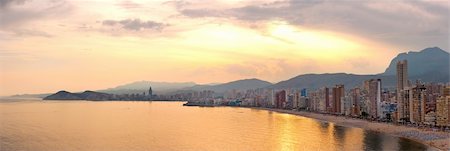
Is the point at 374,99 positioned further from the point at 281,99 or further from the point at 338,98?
the point at 281,99

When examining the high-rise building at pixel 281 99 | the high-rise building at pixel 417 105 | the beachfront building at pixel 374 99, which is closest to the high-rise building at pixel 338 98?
the beachfront building at pixel 374 99

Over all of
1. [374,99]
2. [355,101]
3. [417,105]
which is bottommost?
[417,105]

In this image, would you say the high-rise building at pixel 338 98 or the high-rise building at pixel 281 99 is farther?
the high-rise building at pixel 281 99

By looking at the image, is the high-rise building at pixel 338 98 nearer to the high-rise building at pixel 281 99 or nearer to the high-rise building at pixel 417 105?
the high-rise building at pixel 417 105

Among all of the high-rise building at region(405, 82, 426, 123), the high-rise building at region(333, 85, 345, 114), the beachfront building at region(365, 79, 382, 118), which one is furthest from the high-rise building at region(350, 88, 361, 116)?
the high-rise building at region(405, 82, 426, 123)

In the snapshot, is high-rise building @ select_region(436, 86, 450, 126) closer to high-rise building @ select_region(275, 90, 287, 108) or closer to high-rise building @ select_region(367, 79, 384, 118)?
high-rise building @ select_region(367, 79, 384, 118)

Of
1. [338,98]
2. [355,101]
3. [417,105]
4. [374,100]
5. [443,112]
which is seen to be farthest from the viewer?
[338,98]

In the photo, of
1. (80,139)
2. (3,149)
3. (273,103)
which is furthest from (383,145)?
(273,103)

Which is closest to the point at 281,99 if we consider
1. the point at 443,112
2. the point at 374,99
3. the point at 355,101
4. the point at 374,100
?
the point at 355,101

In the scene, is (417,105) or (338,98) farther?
(338,98)

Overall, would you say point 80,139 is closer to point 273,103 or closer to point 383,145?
point 383,145

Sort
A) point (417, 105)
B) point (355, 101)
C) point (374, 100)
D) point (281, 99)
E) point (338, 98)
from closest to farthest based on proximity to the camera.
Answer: point (417, 105), point (374, 100), point (355, 101), point (338, 98), point (281, 99)
